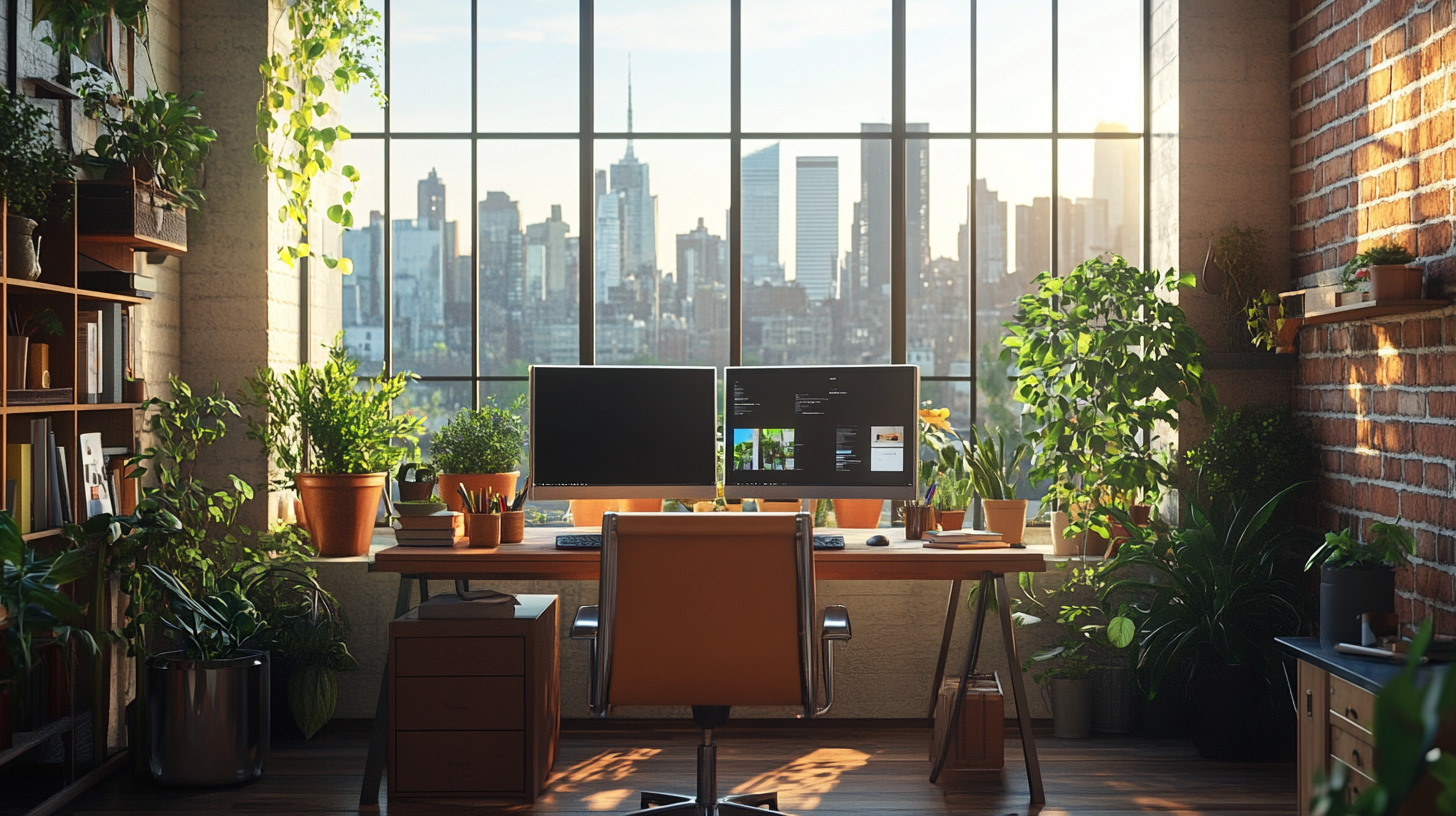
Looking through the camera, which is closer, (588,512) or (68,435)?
(68,435)

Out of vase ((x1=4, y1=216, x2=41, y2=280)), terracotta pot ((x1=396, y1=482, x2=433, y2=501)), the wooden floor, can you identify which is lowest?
the wooden floor

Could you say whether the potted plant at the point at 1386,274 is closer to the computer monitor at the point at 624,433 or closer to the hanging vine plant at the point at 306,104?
the computer monitor at the point at 624,433

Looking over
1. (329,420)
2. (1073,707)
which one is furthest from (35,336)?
(1073,707)

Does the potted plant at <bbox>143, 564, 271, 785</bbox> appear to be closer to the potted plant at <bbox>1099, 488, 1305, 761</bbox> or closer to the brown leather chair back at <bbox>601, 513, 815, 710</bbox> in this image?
the brown leather chair back at <bbox>601, 513, 815, 710</bbox>

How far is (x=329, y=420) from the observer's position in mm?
4027

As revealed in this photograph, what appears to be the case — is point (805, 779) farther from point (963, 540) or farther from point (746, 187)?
Answer: point (746, 187)

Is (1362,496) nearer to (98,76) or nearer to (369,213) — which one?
(369,213)

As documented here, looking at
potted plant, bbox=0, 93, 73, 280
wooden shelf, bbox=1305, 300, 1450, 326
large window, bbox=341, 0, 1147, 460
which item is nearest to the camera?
potted plant, bbox=0, 93, 73, 280

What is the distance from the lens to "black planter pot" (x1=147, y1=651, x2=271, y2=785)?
11.1ft

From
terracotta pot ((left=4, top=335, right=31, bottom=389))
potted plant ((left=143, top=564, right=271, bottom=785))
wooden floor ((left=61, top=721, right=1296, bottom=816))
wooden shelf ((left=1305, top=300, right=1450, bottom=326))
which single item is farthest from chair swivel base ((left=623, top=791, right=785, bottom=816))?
wooden shelf ((left=1305, top=300, right=1450, bottom=326))

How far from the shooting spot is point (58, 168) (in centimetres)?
310

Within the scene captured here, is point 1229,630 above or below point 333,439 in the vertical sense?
below

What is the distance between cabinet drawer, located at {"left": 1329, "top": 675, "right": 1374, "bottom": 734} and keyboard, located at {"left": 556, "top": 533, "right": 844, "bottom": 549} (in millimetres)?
1364

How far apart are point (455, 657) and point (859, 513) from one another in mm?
1584
